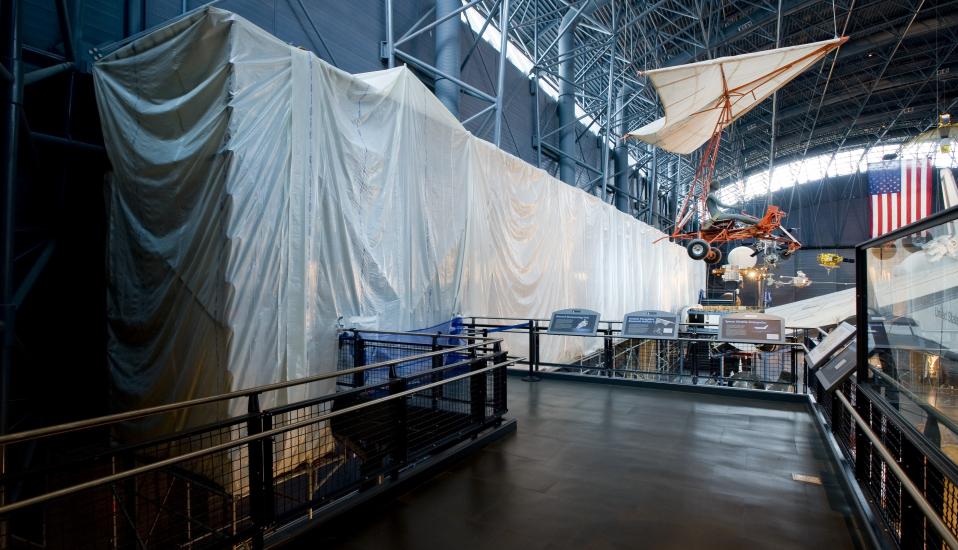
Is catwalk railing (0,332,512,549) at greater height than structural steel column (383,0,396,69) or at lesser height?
lesser

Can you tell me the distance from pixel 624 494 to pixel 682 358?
14.7ft

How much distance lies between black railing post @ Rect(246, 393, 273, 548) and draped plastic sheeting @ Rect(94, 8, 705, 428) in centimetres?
207

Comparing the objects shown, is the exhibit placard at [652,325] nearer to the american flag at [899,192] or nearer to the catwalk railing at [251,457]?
the catwalk railing at [251,457]

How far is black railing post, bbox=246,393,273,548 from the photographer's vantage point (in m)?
2.49

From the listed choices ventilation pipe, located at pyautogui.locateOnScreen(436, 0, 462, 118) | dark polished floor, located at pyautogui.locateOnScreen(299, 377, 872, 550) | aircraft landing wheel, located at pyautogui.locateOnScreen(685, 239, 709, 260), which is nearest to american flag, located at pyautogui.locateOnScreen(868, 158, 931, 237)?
aircraft landing wheel, located at pyautogui.locateOnScreen(685, 239, 709, 260)

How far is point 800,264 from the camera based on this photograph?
38.0 metres

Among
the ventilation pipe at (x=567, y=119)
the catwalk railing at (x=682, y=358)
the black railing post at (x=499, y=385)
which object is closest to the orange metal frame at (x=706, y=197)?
the catwalk railing at (x=682, y=358)

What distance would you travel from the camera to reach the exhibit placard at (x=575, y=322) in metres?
7.59

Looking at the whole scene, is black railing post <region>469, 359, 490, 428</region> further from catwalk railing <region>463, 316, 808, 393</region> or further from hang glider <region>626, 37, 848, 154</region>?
hang glider <region>626, 37, 848, 154</region>

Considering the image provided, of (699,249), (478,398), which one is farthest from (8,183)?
(699,249)

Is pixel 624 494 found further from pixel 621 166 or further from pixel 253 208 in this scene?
pixel 621 166

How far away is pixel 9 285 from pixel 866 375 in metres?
7.22

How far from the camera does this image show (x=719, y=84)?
11.4m

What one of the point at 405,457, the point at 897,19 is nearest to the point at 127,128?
the point at 405,457
